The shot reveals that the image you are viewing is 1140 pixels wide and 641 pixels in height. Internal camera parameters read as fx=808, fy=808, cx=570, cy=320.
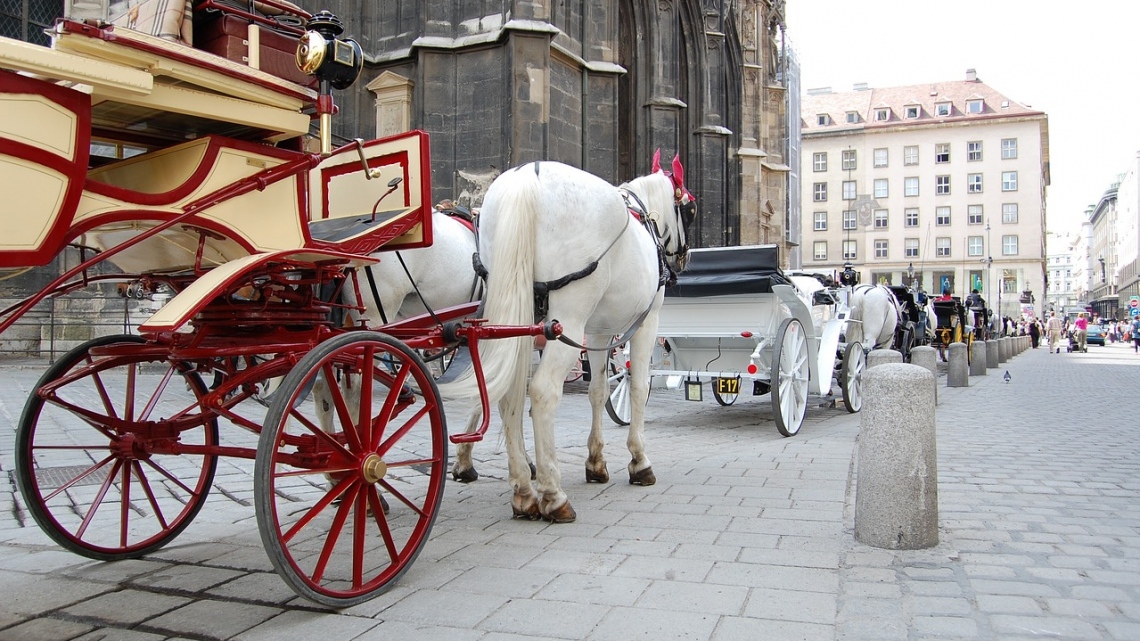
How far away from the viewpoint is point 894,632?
9.34 ft

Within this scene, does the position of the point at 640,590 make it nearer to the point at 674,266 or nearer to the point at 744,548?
the point at 744,548

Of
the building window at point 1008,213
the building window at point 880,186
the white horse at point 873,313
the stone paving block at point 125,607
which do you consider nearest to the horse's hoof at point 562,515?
the stone paving block at point 125,607

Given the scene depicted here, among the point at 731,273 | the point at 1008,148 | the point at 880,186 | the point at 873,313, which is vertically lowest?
the point at 873,313

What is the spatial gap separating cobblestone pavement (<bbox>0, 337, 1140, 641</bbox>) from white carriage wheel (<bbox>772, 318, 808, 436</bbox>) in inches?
64.9

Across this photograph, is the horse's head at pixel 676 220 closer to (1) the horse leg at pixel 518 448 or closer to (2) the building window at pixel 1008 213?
(1) the horse leg at pixel 518 448

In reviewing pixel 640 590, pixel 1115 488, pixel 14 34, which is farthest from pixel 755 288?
pixel 14 34

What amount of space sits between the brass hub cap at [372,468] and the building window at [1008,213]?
7688 cm

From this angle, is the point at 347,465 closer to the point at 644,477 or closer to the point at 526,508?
the point at 526,508

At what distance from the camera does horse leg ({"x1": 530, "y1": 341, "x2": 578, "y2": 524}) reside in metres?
4.34

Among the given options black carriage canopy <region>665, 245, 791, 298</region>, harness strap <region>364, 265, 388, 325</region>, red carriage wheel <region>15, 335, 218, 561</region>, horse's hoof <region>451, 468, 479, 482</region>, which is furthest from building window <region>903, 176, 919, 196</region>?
red carriage wheel <region>15, 335, 218, 561</region>

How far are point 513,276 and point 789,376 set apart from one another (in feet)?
15.8

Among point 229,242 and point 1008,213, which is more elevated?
point 1008,213

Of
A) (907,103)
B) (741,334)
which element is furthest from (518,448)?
(907,103)

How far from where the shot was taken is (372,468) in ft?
10.3
